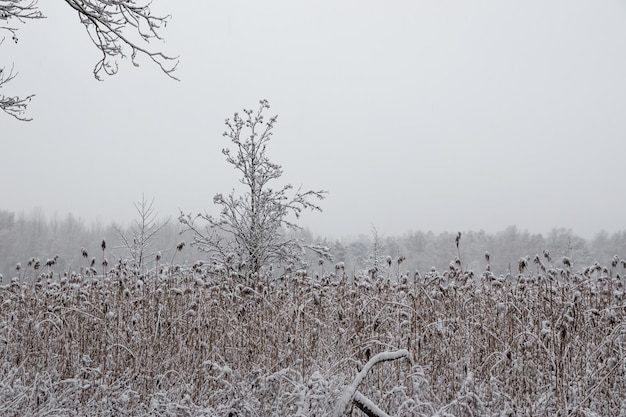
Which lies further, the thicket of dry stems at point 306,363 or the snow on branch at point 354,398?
the thicket of dry stems at point 306,363

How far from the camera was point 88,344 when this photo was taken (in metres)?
4.95

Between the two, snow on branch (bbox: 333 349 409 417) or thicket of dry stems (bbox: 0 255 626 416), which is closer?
snow on branch (bbox: 333 349 409 417)

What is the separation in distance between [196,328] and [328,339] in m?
1.48

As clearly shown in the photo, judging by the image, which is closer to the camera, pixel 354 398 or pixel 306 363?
pixel 354 398

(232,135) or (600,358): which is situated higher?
(232,135)

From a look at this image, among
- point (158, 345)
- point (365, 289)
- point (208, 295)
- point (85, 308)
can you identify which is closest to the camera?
point (158, 345)

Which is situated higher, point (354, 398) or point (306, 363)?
point (354, 398)

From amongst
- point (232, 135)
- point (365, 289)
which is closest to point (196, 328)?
point (365, 289)

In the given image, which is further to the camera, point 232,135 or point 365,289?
point 232,135

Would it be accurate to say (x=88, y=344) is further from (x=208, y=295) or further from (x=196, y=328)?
(x=208, y=295)

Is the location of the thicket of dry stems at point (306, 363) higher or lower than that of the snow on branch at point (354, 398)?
lower

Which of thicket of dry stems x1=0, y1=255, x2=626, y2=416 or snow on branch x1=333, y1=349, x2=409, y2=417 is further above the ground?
snow on branch x1=333, y1=349, x2=409, y2=417

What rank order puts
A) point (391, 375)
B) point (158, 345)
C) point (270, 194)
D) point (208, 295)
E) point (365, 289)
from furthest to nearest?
point (270, 194)
point (365, 289)
point (208, 295)
point (158, 345)
point (391, 375)

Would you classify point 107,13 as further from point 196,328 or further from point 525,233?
point 525,233
